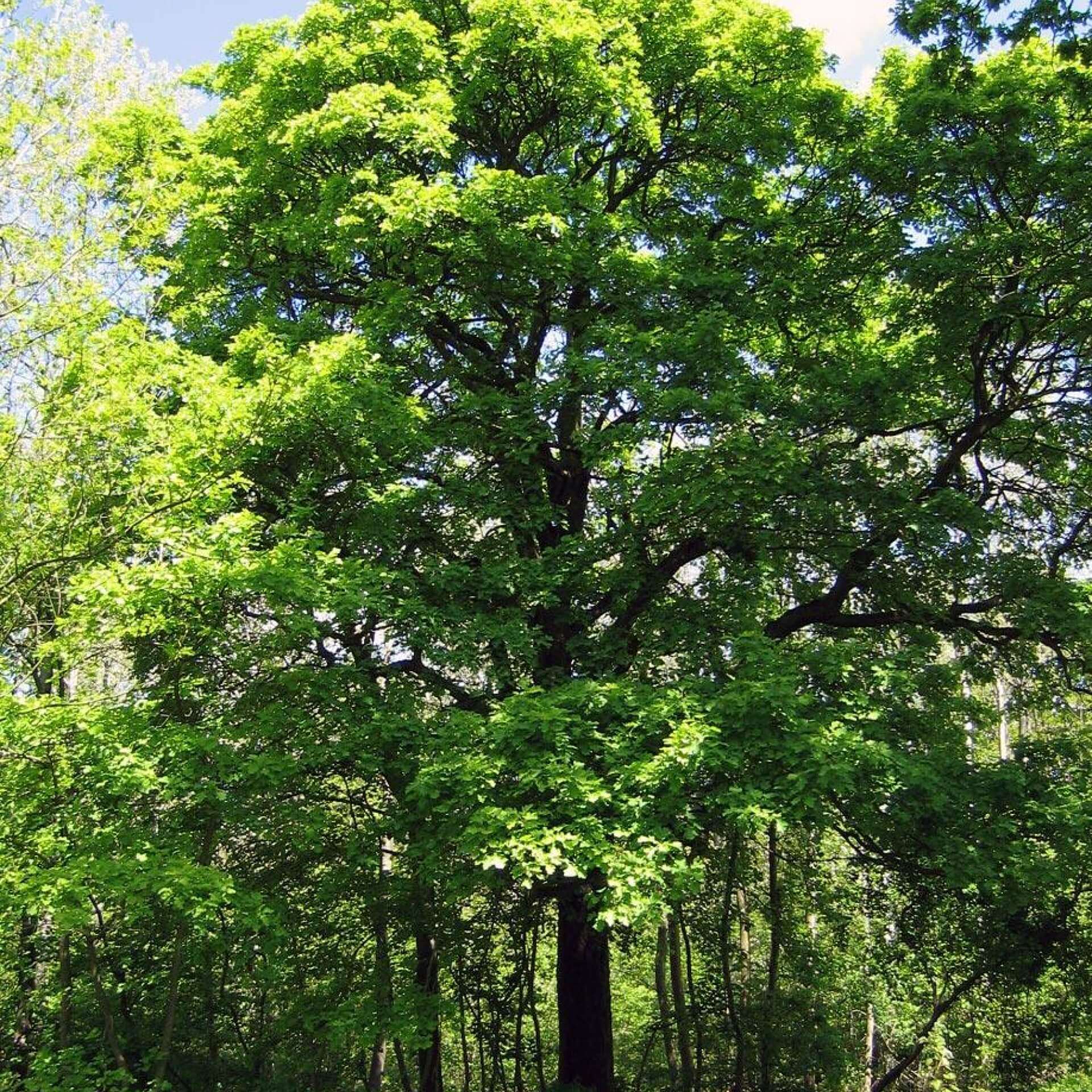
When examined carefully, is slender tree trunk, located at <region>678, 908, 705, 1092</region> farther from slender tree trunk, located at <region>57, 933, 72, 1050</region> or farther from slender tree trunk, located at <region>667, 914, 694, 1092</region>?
slender tree trunk, located at <region>57, 933, 72, 1050</region>

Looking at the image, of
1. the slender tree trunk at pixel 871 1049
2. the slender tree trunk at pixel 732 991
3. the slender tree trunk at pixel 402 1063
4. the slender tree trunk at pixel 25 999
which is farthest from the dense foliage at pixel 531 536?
the slender tree trunk at pixel 871 1049

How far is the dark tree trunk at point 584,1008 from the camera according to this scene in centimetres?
868

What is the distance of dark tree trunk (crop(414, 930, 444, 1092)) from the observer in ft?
22.7

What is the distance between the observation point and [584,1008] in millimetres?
8867

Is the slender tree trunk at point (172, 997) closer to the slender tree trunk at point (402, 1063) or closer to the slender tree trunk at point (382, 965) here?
the slender tree trunk at point (382, 965)

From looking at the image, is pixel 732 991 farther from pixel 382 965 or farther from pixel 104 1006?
pixel 104 1006

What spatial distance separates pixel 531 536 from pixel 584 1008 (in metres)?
4.89

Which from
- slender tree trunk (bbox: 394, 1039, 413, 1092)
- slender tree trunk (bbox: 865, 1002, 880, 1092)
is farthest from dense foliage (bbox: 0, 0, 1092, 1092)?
slender tree trunk (bbox: 865, 1002, 880, 1092)

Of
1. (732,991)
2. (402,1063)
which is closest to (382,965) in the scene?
(402,1063)

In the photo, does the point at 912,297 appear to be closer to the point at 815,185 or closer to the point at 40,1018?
the point at 815,185

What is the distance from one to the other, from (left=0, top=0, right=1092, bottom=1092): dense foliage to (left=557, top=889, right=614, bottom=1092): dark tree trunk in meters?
0.07

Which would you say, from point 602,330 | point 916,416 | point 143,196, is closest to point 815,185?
point 916,416

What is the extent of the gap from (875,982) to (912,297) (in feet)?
30.5

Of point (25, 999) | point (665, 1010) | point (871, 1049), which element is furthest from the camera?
point (871, 1049)
